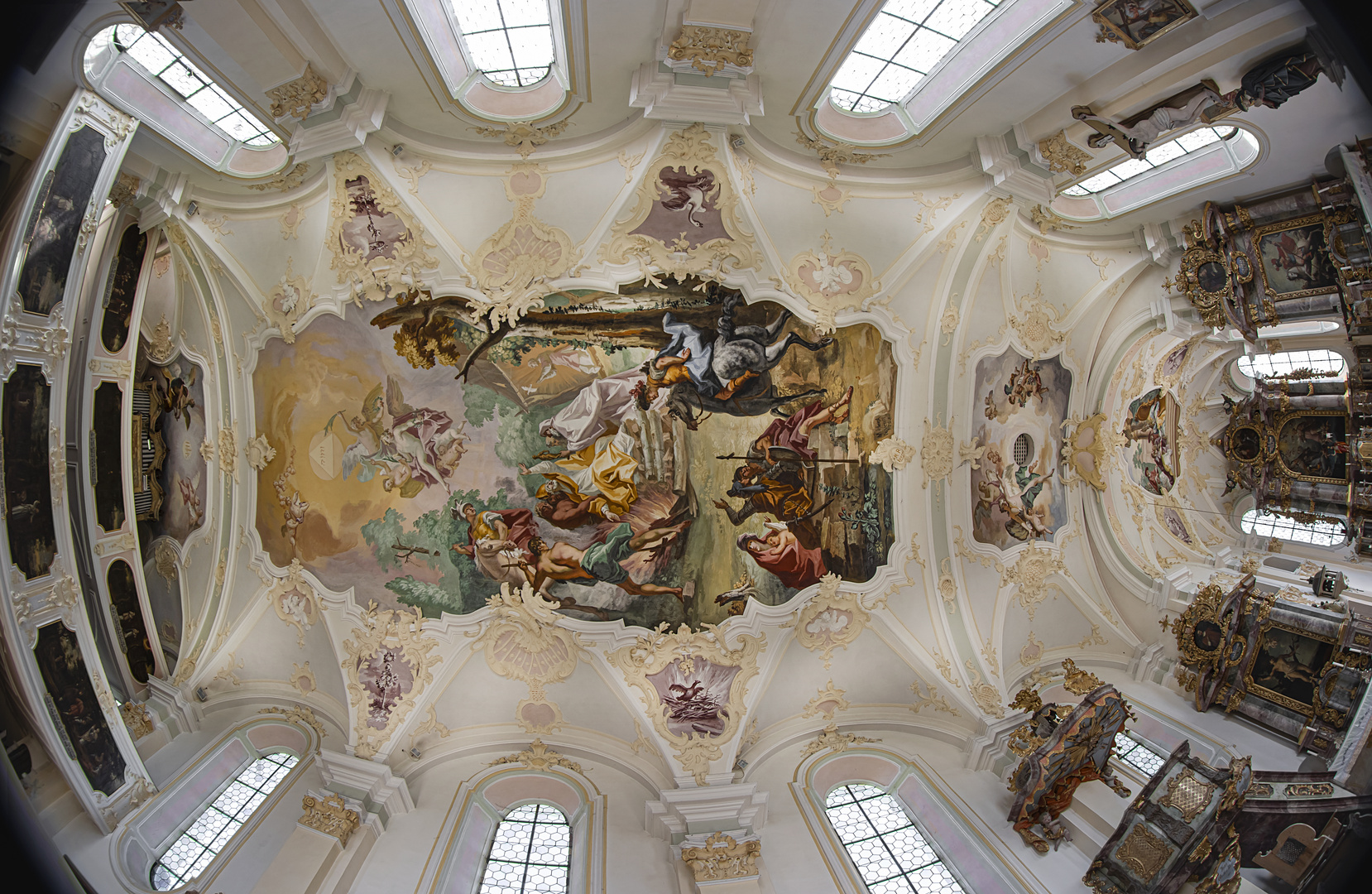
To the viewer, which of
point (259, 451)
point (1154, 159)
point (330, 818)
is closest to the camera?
point (330, 818)

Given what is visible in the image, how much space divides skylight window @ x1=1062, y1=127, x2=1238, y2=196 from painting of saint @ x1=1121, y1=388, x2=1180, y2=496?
5.26 m

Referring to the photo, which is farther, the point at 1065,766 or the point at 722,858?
the point at 722,858

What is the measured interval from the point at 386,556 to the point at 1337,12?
1319 cm

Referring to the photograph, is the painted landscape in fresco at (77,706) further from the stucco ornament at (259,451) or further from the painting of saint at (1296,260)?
the painting of saint at (1296,260)

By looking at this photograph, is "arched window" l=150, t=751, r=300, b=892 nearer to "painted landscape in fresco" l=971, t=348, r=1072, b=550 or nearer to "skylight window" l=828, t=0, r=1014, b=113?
"painted landscape in fresco" l=971, t=348, r=1072, b=550

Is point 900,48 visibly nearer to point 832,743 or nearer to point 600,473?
point 600,473

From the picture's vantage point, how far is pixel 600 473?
40.2 feet

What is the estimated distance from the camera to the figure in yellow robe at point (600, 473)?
12.2m

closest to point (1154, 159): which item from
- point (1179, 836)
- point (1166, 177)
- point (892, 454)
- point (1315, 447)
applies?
point (1166, 177)

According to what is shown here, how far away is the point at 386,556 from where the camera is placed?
1230cm

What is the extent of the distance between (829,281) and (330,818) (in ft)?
37.3

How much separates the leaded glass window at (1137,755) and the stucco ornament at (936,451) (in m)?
5.01

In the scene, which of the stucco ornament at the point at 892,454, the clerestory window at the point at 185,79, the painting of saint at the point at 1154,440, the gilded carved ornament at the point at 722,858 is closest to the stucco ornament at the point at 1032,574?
the stucco ornament at the point at 892,454

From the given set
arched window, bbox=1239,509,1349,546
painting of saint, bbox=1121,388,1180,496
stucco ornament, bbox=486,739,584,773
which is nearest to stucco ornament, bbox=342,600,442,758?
stucco ornament, bbox=486,739,584,773
